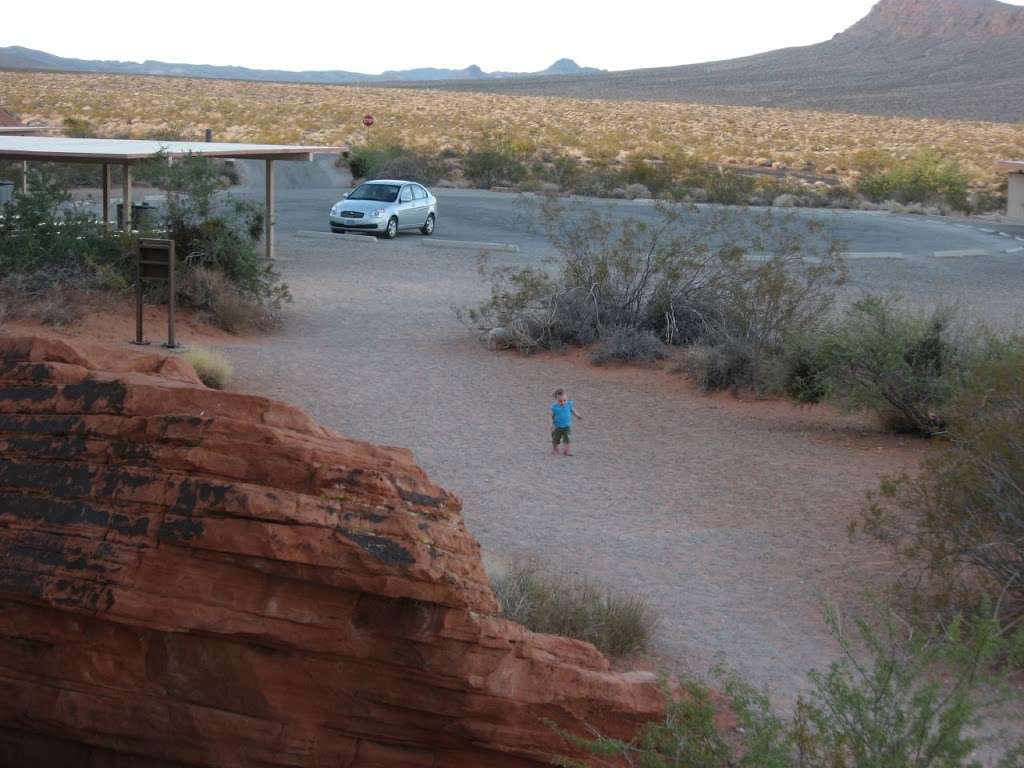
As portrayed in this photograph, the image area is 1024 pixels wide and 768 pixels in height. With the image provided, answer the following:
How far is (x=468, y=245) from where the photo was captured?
32.7 m

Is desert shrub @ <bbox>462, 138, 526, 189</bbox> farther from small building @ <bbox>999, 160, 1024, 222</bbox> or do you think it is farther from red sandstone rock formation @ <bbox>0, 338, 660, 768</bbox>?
red sandstone rock formation @ <bbox>0, 338, 660, 768</bbox>

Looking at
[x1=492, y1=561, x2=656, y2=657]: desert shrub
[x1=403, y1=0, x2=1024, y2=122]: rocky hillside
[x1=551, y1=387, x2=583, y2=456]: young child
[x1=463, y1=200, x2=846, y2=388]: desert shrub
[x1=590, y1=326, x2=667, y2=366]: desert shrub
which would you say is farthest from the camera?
[x1=403, y1=0, x2=1024, y2=122]: rocky hillside

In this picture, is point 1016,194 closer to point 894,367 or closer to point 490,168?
point 490,168

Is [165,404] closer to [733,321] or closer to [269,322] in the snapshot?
[733,321]

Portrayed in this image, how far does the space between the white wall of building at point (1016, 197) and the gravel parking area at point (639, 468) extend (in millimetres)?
29209

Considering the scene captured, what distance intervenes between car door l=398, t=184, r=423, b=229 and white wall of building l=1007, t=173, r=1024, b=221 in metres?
22.4

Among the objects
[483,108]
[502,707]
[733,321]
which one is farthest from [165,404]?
[483,108]

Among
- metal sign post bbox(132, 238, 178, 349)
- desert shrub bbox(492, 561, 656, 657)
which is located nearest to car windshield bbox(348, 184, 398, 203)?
metal sign post bbox(132, 238, 178, 349)

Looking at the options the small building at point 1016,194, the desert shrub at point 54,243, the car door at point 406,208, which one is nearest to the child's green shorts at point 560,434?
the desert shrub at point 54,243

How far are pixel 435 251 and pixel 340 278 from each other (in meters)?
5.19

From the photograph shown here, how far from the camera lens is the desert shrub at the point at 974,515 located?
27.6ft

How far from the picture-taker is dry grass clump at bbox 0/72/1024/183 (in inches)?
2704

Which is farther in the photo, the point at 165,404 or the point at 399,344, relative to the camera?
the point at 399,344

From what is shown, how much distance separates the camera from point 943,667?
312 inches
